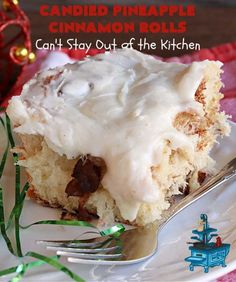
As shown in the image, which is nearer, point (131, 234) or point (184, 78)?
point (131, 234)

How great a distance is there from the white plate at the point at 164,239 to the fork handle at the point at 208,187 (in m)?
0.01

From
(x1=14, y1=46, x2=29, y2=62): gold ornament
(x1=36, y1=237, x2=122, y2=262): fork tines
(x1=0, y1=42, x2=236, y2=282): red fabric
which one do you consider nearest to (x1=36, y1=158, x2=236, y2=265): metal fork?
(x1=36, y1=237, x2=122, y2=262): fork tines

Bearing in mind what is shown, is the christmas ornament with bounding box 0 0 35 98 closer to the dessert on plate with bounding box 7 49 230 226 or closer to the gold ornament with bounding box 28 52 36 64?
the gold ornament with bounding box 28 52 36 64

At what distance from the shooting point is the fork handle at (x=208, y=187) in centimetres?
133

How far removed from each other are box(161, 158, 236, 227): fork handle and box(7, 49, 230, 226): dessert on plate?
30 mm

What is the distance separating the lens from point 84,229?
1298mm

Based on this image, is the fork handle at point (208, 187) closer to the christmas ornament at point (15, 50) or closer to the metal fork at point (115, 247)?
the metal fork at point (115, 247)

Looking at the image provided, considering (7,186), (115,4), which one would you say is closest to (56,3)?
(115,4)

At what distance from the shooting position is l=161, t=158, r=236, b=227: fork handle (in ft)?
4.37

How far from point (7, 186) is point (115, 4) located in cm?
179

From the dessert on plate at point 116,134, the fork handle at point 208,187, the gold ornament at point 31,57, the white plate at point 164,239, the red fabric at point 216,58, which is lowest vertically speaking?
the white plate at point 164,239

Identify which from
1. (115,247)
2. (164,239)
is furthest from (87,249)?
(164,239)

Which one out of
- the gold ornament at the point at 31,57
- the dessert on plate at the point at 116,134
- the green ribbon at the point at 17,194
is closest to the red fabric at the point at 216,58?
the gold ornament at the point at 31,57

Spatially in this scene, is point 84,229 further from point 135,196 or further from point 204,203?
point 204,203
